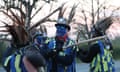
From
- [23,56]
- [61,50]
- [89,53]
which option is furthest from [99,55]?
[23,56]

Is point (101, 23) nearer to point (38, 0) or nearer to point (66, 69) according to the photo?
point (66, 69)

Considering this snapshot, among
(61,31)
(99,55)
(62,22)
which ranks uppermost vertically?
(62,22)

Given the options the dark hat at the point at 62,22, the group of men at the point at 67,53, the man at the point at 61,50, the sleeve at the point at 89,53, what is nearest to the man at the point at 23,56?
the group of men at the point at 67,53

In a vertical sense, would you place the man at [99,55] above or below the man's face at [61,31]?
below

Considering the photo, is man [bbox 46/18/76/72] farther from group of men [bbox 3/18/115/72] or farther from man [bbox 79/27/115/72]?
man [bbox 79/27/115/72]

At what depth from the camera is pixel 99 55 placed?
7547 millimetres

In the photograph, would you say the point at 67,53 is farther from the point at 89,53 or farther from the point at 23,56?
the point at 23,56

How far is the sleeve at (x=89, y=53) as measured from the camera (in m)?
7.23

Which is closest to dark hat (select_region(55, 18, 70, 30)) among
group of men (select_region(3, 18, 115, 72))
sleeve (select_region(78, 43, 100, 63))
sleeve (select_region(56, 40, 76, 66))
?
group of men (select_region(3, 18, 115, 72))

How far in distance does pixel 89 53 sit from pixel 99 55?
29cm

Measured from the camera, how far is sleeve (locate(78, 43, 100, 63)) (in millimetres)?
7234

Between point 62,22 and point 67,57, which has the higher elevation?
point 62,22

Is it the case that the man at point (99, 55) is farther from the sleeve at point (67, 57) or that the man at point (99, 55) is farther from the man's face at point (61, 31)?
the man's face at point (61, 31)

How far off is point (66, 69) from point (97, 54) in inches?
26.6
